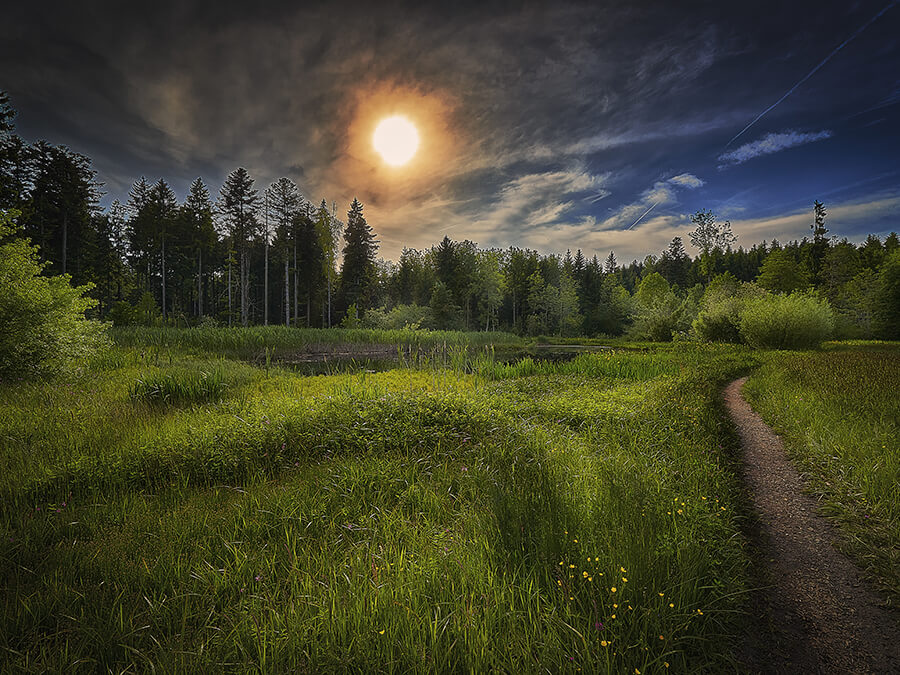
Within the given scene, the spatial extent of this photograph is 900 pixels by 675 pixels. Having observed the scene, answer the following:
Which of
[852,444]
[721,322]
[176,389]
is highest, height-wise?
[721,322]

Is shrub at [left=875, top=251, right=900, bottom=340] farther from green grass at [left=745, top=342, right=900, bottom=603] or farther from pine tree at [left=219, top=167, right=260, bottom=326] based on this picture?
pine tree at [left=219, top=167, right=260, bottom=326]

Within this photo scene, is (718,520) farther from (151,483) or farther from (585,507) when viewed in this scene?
(151,483)

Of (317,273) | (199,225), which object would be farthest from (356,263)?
(199,225)

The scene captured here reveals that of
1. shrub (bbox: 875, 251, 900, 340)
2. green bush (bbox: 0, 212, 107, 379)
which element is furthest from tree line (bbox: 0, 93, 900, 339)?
green bush (bbox: 0, 212, 107, 379)

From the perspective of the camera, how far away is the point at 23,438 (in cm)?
480

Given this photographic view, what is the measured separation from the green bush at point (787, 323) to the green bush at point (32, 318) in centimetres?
2713

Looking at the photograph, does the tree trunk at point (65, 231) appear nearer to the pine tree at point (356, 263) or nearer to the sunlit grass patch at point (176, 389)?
the pine tree at point (356, 263)

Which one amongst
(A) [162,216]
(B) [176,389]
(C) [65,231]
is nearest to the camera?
(B) [176,389]

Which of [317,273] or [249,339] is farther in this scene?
[317,273]

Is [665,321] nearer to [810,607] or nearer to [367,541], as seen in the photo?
[810,607]

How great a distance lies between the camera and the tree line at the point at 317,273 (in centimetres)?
2822

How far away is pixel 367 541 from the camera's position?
8.83ft

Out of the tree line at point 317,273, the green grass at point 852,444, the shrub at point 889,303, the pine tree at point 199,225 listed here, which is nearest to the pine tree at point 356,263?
the tree line at point 317,273

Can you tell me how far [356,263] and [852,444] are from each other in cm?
4373
